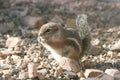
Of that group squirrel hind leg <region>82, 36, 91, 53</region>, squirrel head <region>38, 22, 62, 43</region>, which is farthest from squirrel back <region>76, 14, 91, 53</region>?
squirrel head <region>38, 22, 62, 43</region>

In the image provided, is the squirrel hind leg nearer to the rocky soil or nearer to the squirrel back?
the squirrel back

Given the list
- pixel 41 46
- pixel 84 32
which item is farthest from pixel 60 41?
pixel 41 46

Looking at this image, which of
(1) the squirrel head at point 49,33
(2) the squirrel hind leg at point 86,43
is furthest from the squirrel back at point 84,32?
(1) the squirrel head at point 49,33

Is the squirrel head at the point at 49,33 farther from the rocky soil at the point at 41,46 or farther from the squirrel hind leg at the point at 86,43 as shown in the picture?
the squirrel hind leg at the point at 86,43

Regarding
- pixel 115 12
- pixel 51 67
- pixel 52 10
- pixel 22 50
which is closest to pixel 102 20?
pixel 115 12

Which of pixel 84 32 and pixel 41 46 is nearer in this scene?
pixel 84 32

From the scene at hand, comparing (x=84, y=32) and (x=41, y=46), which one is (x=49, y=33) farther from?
(x=41, y=46)

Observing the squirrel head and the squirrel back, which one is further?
the squirrel back
